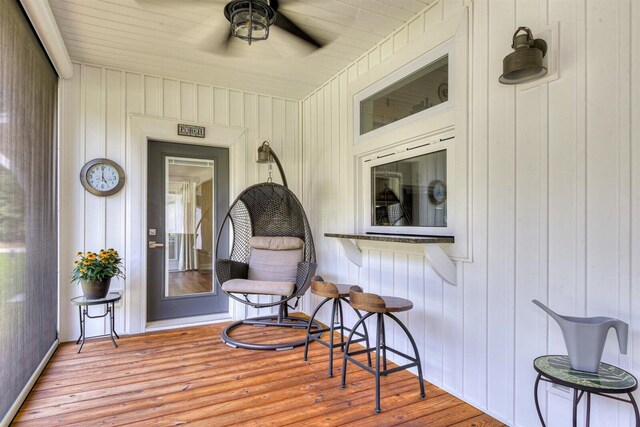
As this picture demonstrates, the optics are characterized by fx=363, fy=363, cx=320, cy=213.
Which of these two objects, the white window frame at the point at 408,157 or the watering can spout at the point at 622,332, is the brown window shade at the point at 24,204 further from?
the watering can spout at the point at 622,332

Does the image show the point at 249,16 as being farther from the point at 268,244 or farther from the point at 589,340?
the point at 268,244

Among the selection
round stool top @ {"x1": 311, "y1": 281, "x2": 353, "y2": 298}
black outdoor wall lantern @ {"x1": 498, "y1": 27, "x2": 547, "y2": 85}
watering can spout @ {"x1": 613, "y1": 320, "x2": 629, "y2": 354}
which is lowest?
round stool top @ {"x1": 311, "y1": 281, "x2": 353, "y2": 298}

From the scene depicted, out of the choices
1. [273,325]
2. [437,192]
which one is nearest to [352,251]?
[437,192]

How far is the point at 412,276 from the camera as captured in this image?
2844mm

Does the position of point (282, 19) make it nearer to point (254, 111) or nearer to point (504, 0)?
point (504, 0)

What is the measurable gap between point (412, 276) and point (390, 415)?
101cm

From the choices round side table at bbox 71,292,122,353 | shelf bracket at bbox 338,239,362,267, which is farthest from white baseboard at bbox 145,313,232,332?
shelf bracket at bbox 338,239,362,267

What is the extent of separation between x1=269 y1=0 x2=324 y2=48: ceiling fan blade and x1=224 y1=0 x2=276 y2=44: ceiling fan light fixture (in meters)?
0.03

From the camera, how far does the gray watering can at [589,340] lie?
1.55 m

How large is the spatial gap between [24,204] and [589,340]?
337cm

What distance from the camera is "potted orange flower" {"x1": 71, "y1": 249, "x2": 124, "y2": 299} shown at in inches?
131

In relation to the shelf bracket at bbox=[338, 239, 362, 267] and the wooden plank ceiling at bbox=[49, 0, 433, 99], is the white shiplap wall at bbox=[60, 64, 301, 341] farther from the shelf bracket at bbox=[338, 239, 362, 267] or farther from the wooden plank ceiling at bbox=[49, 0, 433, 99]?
the shelf bracket at bbox=[338, 239, 362, 267]

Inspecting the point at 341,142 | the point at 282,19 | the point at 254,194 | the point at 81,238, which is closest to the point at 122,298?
the point at 81,238

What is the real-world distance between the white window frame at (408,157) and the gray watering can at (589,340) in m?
0.98
